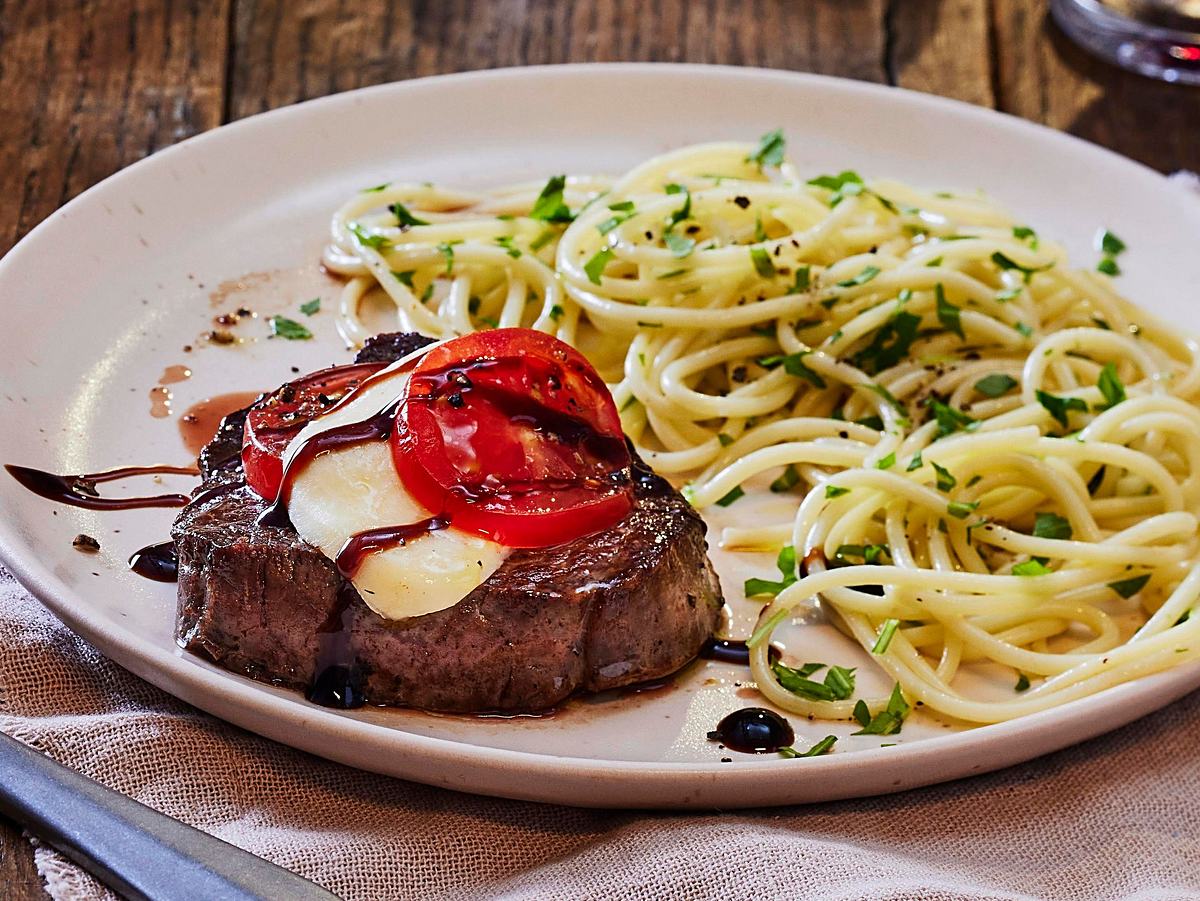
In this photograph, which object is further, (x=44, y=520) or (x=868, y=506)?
(x=868, y=506)

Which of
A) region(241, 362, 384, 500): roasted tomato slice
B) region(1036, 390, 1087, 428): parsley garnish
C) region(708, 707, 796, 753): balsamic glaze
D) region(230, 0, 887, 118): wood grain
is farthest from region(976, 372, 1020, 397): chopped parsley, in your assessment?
region(230, 0, 887, 118): wood grain

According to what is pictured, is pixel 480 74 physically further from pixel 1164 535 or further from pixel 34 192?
pixel 1164 535

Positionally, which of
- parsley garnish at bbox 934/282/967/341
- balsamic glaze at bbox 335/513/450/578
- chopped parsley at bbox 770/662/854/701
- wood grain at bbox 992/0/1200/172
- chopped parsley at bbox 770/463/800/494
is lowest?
wood grain at bbox 992/0/1200/172

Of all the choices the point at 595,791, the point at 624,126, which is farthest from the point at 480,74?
the point at 595,791

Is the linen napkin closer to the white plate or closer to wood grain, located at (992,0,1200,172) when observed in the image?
the white plate

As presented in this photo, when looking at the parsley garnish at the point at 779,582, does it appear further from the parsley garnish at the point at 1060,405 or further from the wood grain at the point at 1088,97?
the wood grain at the point at 1088,97

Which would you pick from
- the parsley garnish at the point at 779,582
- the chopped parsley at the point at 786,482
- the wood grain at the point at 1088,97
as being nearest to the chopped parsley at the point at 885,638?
the parsley garnish at the point at 779,582

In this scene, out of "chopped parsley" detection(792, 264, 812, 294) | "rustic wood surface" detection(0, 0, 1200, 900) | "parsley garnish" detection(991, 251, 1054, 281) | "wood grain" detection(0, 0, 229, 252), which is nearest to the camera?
"chopped parsley" detection(792, 264, 812, 294)
